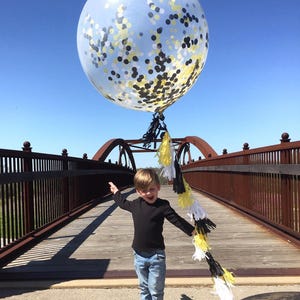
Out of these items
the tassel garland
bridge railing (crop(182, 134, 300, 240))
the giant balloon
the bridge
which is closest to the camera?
the giant balloon

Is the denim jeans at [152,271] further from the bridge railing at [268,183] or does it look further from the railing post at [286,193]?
the railing post at [286,193]

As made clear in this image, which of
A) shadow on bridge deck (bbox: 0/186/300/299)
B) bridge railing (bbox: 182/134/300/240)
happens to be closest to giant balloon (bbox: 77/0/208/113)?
shadow on bridge deck (bbox: 0/186/300/299)

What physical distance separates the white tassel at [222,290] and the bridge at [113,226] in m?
0.92

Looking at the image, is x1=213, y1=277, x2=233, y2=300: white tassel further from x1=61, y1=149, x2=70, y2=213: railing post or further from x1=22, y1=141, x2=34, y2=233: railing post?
x1=61, y1=149, x2=70, y2=213: railing post

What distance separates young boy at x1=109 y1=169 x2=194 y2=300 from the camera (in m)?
3.06

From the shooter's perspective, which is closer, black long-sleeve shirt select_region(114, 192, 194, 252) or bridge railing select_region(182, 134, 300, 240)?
black long-sleeve shirt select_region(114, 192, 194, 252)

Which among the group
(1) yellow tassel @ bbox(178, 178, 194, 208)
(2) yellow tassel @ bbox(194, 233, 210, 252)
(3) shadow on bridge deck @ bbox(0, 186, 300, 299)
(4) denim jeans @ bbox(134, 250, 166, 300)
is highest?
(1) yellow tassel @ bbox(178, 178, 194, 208)

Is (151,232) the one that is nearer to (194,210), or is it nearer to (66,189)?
(194,210)

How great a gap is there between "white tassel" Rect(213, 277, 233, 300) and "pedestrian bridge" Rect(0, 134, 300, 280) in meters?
1.00

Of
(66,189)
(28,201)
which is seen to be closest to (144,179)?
(28,201)

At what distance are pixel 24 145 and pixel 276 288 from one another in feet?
12.4

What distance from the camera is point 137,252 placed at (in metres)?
3.12

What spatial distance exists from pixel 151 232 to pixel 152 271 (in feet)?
0.88

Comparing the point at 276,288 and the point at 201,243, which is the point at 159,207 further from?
the point at 276,288
